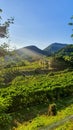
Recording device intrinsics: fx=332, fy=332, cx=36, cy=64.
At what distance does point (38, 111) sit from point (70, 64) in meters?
121

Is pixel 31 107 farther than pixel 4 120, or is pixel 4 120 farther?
pixel 31 107

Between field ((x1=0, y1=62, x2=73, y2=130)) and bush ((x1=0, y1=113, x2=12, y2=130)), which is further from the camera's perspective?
field ((x1=0, y1=62, x2=73, y2=130))

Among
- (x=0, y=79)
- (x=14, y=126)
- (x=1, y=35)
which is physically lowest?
(x=14, y=126)

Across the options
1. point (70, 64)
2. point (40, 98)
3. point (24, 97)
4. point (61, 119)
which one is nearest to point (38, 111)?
point (24, 97)

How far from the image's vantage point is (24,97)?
3403 centimetres

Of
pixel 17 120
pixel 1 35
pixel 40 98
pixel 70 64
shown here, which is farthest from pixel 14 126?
pixel 70 64

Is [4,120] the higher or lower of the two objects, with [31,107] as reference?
higher

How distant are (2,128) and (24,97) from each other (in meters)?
9.62

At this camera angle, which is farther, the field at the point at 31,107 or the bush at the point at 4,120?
the field at the point at 31,107

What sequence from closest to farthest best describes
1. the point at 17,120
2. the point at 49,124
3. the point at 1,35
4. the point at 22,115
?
the point at 1,35 < the point at 49,124 < the point at 17,120 < the point at 22,115

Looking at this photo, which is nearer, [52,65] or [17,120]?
[17,120]

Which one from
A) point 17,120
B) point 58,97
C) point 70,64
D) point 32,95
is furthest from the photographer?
point 70,64

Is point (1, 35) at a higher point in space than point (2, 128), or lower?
higher

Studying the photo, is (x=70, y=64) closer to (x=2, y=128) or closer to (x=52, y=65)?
(x=52, y=65)
